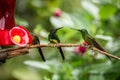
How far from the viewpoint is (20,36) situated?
78cm

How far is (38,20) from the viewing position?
223cm

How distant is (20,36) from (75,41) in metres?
0.80

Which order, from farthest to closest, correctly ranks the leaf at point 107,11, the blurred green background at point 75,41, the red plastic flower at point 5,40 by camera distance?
the leaf at point 107,11
the blurred green background at point 75,41
the red plastic flower at point 5,40

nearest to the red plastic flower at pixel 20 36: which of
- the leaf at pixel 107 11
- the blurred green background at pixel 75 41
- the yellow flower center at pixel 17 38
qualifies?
the yellow flower center at pixel 17 38

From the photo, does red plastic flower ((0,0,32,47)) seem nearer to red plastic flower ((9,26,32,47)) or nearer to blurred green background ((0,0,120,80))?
red plastic flower ((9,26,32,47))

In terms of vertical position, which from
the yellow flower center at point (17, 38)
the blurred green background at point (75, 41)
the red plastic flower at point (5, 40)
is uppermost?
the red plastic flower at point (5, 40)

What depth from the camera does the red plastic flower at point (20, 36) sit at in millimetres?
739

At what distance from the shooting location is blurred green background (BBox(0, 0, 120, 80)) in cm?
112

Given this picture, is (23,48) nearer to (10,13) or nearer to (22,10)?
(10,13)

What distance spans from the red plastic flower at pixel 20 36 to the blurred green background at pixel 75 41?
15 centimetres

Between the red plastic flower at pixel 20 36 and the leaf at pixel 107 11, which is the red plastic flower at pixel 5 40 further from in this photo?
the leaf at pixel 107 11

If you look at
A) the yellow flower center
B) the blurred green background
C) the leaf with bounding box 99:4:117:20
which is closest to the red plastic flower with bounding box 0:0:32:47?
the yellow flower center

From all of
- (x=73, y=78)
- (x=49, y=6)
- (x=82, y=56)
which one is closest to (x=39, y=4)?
(x=49, y=6)

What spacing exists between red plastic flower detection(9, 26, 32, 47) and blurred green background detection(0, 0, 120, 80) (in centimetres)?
15
